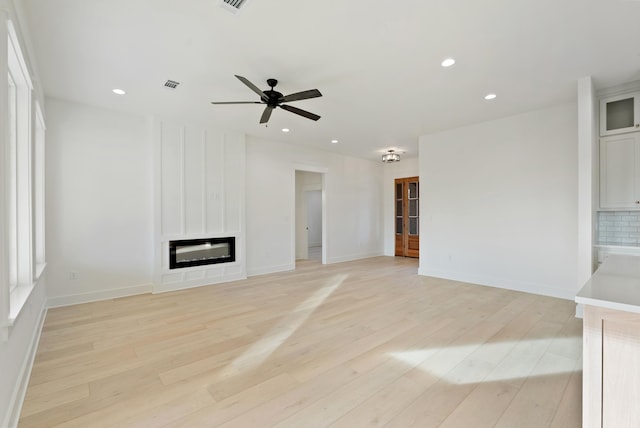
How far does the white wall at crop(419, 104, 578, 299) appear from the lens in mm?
4355

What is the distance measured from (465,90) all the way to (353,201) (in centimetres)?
466

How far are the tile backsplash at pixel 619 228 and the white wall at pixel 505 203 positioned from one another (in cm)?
30

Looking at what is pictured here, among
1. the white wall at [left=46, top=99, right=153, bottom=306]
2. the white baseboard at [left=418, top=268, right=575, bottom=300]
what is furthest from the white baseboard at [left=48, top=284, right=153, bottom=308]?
the white baseboard at [left=418, top=268, right=575, bottom=300]

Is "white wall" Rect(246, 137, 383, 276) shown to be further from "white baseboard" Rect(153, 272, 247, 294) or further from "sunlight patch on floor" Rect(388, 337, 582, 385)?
"sunlight patch on floor" Rect(388, 337, 582, 385)

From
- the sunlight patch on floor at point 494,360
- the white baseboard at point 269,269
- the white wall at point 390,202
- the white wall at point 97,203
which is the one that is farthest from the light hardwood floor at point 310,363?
the white wall at point 390,202

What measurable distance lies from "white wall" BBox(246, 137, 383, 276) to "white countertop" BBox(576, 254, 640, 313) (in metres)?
5.45

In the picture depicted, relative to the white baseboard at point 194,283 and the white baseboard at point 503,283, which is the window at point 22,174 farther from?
the white baseboard at point 503,283

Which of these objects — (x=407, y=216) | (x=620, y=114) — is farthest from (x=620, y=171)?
(x=407, y=216)

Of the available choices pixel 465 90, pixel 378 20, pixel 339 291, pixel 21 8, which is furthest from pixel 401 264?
pixel 21 8

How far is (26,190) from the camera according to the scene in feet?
9.14

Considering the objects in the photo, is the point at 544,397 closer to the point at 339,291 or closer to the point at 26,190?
the point at 339,291

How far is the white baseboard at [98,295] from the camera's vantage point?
408cm

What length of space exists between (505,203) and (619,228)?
56.6 inches

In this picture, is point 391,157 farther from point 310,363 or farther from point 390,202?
point 310,363
